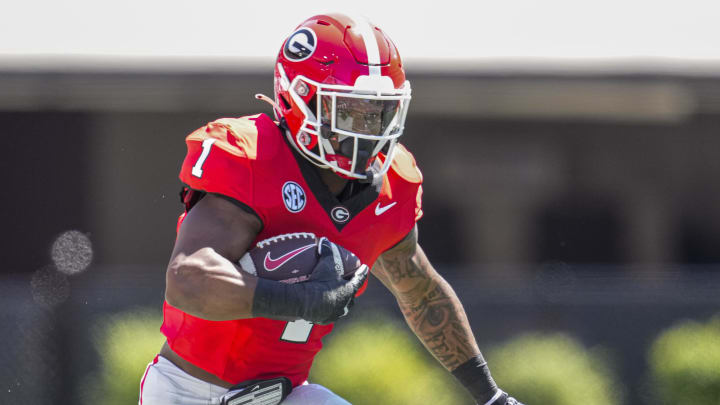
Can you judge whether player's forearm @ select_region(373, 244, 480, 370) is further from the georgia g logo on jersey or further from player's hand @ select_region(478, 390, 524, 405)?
the georgia g logo on jersey

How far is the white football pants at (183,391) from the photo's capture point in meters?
2.81

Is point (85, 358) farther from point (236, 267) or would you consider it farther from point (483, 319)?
point (236, 267)

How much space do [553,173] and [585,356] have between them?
189 inches

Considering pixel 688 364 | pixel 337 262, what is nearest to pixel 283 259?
pixel 337 262

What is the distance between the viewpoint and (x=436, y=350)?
3.40 meters

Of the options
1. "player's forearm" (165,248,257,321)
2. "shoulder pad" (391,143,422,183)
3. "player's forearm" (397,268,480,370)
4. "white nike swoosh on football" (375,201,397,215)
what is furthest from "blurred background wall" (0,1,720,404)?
"player's forearm" (165,248,257,321)

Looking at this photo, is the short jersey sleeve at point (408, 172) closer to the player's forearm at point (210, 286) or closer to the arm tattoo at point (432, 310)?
the arm tattoo at point (432, 310)

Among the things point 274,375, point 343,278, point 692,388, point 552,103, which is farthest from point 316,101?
point 552,103

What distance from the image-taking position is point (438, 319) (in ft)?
11.1

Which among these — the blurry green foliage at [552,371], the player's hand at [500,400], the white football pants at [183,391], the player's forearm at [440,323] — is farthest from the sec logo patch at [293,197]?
the blurry green foliage at [552,371]

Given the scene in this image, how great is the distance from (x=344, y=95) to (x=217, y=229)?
1.87 ft

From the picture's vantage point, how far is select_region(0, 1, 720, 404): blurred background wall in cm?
889

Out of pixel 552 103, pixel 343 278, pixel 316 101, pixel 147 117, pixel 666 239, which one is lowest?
pixel 666 239

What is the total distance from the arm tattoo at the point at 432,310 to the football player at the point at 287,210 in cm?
23
